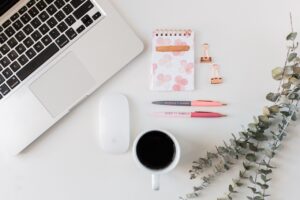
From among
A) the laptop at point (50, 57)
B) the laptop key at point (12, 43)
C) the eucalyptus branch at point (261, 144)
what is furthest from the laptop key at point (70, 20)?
the eucalyptus branch at point (261, 144)

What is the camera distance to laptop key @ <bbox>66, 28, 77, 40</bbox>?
77 centimetres

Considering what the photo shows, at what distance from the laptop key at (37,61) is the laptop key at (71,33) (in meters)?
0.03

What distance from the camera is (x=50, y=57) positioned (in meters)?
0.77

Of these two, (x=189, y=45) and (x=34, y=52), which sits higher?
(x=34, y=52)

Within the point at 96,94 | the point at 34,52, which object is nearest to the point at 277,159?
the point at 96,94

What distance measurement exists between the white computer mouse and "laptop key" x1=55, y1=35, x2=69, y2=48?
0.12 metres

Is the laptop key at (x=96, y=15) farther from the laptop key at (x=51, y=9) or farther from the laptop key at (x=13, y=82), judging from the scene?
the laptop key at (x=13, y=82)

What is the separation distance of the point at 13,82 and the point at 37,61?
0.06 m

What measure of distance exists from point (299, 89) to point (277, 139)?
10cm

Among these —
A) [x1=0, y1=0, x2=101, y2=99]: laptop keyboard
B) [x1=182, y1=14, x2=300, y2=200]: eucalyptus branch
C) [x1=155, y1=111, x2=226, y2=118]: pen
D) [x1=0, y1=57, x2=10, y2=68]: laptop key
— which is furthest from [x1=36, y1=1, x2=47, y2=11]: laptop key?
[x1=182, y1=14, x2=300, y2=200]: eucalyptus branch

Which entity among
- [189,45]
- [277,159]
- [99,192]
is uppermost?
[189,45]

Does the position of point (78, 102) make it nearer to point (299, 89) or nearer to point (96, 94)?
point (96, 94)

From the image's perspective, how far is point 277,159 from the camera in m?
0.79

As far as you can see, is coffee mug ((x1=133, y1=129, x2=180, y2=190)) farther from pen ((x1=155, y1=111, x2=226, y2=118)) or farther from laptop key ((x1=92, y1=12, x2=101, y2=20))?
laptop key ((x1=92, y1=12, x2=101, y2=20))
